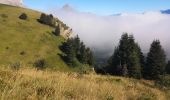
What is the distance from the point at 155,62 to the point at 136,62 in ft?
20.2

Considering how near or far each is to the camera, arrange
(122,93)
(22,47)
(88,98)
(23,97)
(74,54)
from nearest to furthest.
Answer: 1. (23,97)
2. (88,98)
3. (122,93)
4. (22,47)
5. (74,54)

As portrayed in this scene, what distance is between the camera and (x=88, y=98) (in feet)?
40.6

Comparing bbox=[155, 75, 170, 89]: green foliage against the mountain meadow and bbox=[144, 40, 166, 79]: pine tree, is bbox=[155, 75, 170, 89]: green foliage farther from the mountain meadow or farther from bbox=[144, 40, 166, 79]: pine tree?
bbox=[144, 40, 166, 79]: pine tree

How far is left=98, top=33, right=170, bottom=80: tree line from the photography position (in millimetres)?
130000

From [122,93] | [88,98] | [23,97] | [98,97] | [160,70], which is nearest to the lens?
[23,97]

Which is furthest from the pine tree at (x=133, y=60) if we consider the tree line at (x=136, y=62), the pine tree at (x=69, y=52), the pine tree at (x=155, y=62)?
the pine tree at (x=69, y=52)

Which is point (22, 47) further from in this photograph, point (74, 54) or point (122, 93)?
point (122, 93)

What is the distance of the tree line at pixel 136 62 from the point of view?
130 m

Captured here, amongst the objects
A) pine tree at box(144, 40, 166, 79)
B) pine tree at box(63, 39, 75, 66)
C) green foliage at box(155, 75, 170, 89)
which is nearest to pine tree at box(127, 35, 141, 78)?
pine tree at box(144, 40, 166, 79)

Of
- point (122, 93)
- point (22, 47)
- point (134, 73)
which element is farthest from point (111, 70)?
point (122, 93)

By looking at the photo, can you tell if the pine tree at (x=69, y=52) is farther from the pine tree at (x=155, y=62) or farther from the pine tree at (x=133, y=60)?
the pine tree at (x=155, y=62)

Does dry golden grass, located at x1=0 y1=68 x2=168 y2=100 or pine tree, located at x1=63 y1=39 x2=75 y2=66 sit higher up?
pine tree, located at x1=63 y1=39 x2=75 y2=66

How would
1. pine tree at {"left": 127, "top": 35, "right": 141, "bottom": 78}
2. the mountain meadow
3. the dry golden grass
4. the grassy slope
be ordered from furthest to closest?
the grassy slope, pine tree at {"left": 127, "top": 35, "right": 141, "bottom": 78}, the mountain meadow, the dry golden grass

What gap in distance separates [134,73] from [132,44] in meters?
11.5
